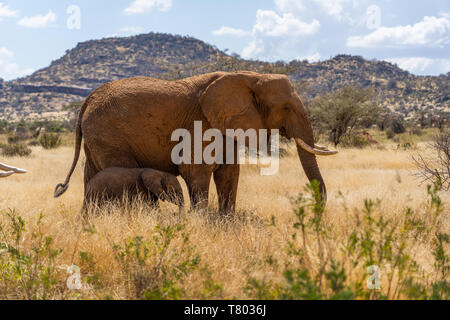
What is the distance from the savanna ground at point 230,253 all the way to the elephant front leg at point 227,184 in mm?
304

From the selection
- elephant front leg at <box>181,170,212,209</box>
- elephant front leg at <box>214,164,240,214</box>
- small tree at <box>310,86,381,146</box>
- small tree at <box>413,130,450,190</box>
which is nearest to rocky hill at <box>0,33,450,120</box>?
small tree at <box>310,86,381,146</box>

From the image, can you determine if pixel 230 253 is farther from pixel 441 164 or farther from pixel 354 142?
pixel 354 142

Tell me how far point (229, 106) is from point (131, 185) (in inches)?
66.7

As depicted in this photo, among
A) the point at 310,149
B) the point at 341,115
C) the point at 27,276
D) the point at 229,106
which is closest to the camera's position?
the point at 27,276

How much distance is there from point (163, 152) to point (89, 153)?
3.82ft

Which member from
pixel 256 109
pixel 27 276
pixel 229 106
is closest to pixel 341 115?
pixel 256 109

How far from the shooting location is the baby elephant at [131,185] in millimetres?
5391

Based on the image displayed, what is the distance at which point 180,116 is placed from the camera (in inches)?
231

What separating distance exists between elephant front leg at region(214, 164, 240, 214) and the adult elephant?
0.42 m

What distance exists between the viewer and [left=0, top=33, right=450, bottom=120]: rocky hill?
70812 mm

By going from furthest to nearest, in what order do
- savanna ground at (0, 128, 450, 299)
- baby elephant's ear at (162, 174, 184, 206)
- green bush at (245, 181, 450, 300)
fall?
1. baby elephant's ear at (162, 174, 184, 206)
2. savanna ground at (0, 128, 450, 299)
3. green bush at (245, 181, 450, 300)

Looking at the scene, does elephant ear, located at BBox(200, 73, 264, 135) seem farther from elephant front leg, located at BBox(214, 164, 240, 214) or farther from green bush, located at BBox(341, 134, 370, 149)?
green bush, located at BBox(341, 134, 370, 149)
